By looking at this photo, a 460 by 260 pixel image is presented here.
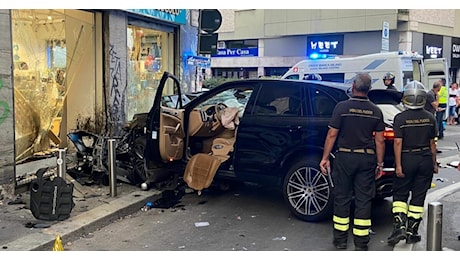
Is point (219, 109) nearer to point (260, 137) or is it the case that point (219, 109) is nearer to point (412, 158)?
point (260, 137)

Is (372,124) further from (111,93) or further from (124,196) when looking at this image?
(111,93)

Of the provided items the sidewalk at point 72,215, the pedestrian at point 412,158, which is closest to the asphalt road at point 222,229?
the sidewalk at point 72,215

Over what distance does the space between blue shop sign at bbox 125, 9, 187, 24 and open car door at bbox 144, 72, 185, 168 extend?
336cm

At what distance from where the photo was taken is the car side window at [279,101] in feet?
21.0

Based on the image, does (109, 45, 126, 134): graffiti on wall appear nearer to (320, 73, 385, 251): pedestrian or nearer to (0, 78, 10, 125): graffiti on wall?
(0, 78, 10, 125): graffiti on wall

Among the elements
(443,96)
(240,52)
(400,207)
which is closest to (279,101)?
(400,207)

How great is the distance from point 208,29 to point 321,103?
3.96 metres

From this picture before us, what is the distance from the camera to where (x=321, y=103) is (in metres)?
6.19

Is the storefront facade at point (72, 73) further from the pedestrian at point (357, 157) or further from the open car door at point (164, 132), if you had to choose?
the pedestrian at point (357, 157)

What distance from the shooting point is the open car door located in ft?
24.1

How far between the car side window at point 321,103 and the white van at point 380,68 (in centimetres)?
721

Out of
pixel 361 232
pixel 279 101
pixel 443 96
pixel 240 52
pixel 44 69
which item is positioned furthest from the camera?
pixel 240 52

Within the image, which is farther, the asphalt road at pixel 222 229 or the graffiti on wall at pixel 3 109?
the graffiti on wall at pixel 3 109
